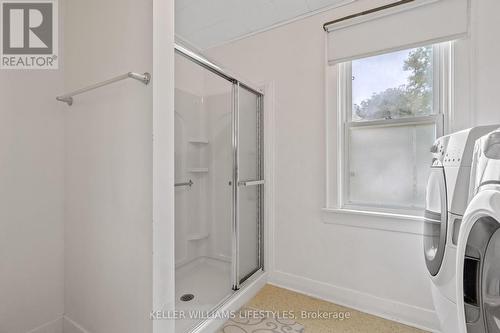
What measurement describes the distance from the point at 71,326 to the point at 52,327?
124mm

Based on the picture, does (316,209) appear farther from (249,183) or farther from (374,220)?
(249,183)

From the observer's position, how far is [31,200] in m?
1.36

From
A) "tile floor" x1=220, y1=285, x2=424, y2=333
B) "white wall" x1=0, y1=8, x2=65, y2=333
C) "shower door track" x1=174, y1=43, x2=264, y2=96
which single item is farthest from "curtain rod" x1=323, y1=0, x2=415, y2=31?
"tile floor" x1=220, y1=285, x2=424, y2=333

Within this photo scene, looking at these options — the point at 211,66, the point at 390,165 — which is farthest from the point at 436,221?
the point at 211,66

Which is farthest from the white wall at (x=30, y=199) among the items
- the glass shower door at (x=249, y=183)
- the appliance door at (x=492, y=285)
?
the appliance door at (x=492, y=285)

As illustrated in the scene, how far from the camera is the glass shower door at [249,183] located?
2.01m

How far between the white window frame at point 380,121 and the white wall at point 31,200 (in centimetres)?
193

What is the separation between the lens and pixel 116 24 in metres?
1.20

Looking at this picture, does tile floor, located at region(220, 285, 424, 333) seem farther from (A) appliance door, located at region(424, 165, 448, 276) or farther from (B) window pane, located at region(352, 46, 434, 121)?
(B) window pane, located at region(352, 46, 434, 121)

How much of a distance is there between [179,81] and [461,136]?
2168 millimetres

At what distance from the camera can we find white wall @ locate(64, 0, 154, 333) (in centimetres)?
108

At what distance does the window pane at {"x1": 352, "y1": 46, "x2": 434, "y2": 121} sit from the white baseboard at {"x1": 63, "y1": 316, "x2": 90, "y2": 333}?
2.36m

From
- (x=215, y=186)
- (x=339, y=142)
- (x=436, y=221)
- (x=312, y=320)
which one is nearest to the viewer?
(x=436, y=221)

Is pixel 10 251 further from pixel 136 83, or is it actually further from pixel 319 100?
pixel 319 100
